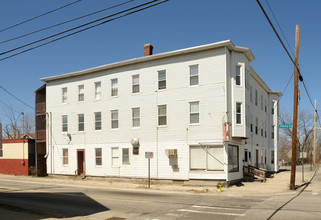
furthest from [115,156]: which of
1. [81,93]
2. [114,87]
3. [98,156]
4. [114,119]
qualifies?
[81,93]

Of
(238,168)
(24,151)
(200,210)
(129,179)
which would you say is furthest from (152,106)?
(24,151)

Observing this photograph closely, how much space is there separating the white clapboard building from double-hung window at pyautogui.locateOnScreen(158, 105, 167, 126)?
76mm

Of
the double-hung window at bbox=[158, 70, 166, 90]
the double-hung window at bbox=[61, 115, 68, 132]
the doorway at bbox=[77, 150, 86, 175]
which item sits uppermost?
the double-hung window at bbox=[158, 70, 166, 90]

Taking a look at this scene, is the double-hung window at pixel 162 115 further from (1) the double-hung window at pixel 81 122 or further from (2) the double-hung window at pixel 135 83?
(1) the double-hung window at pixel 81 122

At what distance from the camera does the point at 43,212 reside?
41.5 feet

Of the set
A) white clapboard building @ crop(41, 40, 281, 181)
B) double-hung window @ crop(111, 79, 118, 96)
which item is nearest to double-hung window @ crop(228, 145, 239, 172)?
white clapboard building @ crop(41, 40, 281, 181)

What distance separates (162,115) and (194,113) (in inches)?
103

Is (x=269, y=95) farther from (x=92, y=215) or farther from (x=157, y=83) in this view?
(x=92, y=215)

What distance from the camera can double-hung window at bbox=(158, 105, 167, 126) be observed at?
2412 centimetres

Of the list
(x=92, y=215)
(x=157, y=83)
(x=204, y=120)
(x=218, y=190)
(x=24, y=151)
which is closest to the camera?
(x=92, y=215)

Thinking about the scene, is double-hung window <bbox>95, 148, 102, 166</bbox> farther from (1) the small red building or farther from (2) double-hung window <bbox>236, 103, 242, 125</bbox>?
(2) double-hung window <bbox>236, 103, 242, 125</bbox>

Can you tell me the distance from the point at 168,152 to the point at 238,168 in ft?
17.5

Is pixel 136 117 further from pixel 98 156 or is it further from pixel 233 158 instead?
pixel 233 158

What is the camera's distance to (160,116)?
79.7 feet
